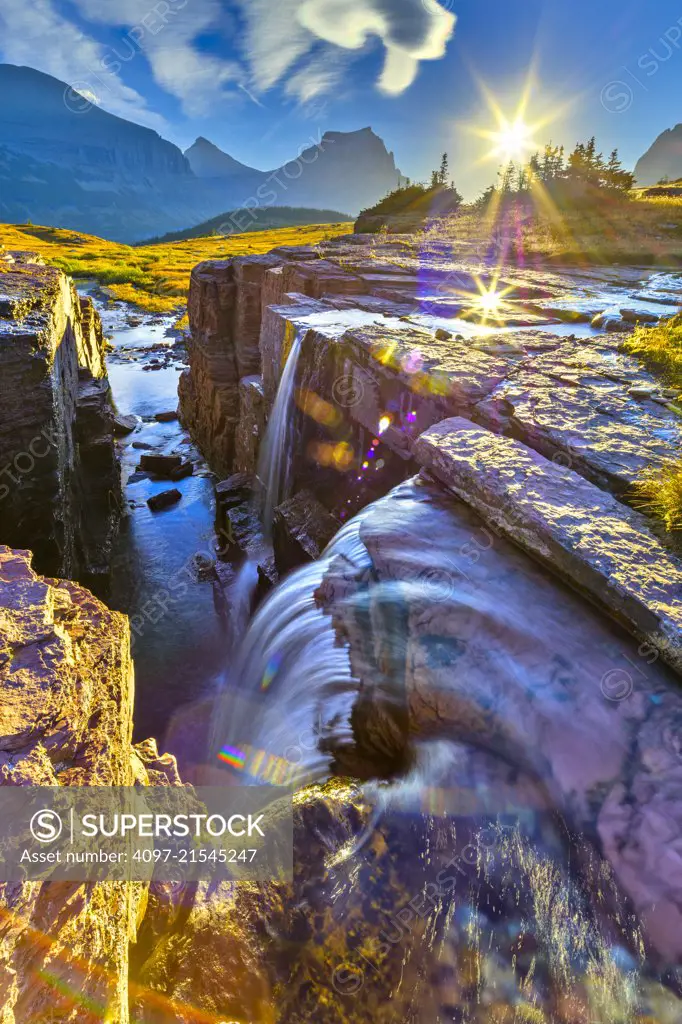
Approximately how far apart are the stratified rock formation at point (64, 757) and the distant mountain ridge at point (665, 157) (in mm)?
233929

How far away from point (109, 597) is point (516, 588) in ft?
30.3

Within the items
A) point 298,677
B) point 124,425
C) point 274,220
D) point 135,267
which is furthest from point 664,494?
point 274,220

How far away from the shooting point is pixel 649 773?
2.02 metres

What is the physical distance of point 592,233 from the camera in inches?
733

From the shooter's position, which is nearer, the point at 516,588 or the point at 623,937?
the point at 623,937

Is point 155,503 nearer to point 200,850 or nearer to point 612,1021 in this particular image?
point 200,850

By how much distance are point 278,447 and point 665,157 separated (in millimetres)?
248550

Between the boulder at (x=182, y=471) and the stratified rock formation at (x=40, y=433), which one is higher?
the stratified rock formation at (x=40, y=433)

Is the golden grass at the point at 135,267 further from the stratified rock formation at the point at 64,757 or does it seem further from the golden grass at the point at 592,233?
the stratified rock formation at the point at 64,757

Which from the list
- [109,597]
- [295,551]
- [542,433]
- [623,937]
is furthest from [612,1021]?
[109,597]

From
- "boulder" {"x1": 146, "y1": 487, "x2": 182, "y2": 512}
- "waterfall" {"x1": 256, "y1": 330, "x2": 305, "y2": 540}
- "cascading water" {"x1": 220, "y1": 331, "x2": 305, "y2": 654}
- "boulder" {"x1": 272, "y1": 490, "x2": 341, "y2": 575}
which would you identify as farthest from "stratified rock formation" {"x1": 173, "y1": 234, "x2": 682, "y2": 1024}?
"boulder" {"x1": 146, "y1": 487, "x2": 182, "y2": 512}

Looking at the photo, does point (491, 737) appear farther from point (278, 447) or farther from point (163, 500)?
point (163, 500)

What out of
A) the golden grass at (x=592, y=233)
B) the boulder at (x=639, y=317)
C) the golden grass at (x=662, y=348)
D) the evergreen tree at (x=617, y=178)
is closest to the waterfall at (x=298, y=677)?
the golden grass at (x=662, y=348)

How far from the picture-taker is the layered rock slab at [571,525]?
2.38 m
